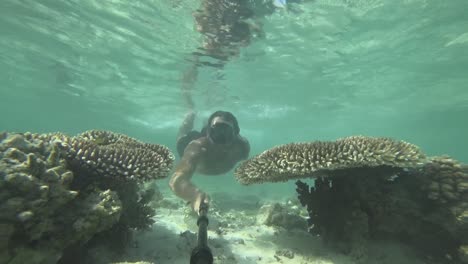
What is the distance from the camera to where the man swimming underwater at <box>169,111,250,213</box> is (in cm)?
742

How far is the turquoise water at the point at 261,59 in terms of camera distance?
15.8 metres

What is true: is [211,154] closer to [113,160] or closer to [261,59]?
[113,160]

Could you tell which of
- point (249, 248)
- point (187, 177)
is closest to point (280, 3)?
point (187, 177)

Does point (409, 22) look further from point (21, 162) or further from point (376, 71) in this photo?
point (21, 162)

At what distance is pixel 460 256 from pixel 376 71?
2335 cm

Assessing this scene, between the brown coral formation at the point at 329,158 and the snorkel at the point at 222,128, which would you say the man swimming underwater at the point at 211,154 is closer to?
the snorkel at the point at 222,128

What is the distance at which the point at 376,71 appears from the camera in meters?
24.5

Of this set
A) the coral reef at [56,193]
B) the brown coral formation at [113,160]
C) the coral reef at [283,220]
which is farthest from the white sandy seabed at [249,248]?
the brown coral formation at [113,160]

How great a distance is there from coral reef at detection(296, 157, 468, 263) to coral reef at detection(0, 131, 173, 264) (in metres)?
3.19

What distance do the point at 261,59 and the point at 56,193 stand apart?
63.4 ft

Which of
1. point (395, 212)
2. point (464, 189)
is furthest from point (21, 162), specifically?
point (464, 189)

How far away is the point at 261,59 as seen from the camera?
20969 millimetres

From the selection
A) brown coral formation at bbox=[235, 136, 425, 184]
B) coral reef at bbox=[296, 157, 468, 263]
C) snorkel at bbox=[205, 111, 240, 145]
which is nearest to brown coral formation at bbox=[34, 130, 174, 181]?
brown coral formation at bbox=[235, 136, 425, 184]

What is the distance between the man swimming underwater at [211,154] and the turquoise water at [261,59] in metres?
7.51
